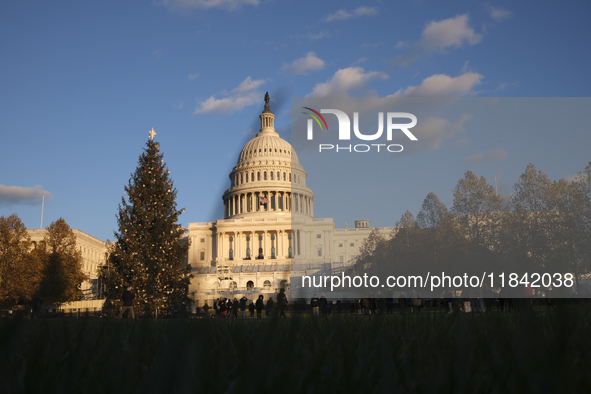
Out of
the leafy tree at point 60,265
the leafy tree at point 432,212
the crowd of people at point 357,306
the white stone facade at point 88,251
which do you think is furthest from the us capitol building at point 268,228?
the crowd of people at point 357,306

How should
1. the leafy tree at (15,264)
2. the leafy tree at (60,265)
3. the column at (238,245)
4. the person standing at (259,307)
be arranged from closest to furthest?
the person standing at (259,307), the leafy tree at (15,264), the leafy tree at (60,265), the column at (238,245)

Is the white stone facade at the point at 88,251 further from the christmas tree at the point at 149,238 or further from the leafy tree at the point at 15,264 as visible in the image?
the christmas tree at the point at 149,238

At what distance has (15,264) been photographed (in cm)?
4562

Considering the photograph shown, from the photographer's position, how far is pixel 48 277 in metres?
48.3

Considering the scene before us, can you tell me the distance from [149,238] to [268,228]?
74.2 metres

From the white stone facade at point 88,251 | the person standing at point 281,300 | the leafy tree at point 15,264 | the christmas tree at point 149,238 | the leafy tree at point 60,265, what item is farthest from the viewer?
the white stone facade at point 88,251

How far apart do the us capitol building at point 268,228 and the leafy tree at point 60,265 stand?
39.9 metres

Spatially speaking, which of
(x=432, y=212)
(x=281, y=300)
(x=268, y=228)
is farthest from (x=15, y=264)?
(x=268, y=228)

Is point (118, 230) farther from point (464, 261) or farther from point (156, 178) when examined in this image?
point (464, 261)

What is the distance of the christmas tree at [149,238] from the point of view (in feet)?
93.4

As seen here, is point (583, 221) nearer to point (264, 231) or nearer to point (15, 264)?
point (15, 264)

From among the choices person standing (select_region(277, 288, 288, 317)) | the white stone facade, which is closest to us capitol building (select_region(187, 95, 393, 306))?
the white stone facade

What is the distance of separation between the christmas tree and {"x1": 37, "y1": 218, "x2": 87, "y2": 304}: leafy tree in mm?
20544

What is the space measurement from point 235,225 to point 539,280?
79.5m
